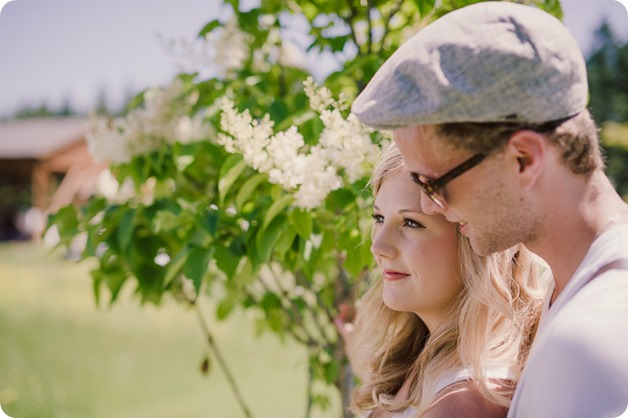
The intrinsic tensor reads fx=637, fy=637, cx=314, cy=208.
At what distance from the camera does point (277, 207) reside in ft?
6.13

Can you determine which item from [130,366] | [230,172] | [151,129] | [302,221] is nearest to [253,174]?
[230,172]

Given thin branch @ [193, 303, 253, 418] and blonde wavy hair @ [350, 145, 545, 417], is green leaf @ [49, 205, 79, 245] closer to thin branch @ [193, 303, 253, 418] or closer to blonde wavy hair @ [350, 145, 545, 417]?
thin branch @ [193, 303, 253, 418]

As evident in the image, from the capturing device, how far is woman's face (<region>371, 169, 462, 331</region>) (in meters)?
1.61

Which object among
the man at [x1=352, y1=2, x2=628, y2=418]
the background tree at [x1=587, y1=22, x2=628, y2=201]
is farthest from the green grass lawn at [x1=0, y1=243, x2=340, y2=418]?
the background tree at [x1=587, y1=22, x2=628, y2=201]

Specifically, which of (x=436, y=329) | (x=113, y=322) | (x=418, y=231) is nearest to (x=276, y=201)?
(x=418, y=231)

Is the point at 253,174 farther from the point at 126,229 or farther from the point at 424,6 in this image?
the point at 424,6

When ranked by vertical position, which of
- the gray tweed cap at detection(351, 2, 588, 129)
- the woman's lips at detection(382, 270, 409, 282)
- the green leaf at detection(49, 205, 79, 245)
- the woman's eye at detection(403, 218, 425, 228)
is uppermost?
the gray tweed cap at detection(351, 2, 588, 129)

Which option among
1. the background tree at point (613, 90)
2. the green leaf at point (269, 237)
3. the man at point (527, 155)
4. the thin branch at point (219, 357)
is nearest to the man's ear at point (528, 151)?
the man at point (527, 155)

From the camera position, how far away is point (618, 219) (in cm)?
109

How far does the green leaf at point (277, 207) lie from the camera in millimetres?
1841

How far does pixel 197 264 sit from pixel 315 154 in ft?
1.87

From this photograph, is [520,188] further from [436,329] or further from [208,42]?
[208,42]

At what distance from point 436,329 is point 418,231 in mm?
272

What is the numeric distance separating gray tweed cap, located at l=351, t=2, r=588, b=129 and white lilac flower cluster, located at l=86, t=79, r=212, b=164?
1.61m
